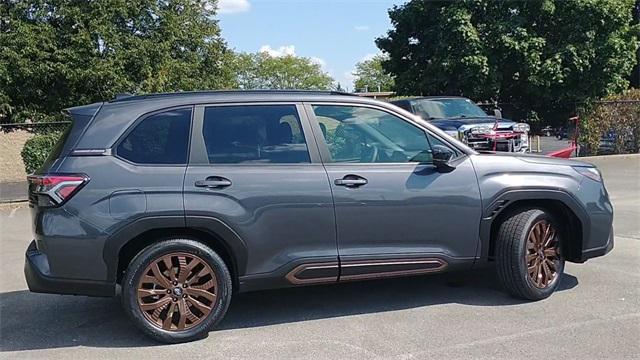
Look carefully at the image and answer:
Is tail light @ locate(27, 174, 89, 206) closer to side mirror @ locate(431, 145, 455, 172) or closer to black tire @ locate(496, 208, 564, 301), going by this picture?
side mirror @ locate(431, 145, 455, 172)

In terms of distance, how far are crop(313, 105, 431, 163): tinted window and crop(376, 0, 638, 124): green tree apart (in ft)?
47.9

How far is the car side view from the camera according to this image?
13.8ft

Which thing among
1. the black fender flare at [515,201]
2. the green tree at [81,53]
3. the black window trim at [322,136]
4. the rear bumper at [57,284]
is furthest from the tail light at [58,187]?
the green tree at [81,53]

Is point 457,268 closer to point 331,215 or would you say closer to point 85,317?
point 331,215

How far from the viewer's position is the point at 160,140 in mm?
4445

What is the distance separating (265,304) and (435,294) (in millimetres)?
1498

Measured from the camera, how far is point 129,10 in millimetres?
19156

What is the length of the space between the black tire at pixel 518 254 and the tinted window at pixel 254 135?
1.77 meters

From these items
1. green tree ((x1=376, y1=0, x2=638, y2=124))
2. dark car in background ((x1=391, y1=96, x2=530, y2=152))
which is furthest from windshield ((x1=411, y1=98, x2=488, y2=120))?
green tree ((x1=376, y1=0, x2=638, y2=124))

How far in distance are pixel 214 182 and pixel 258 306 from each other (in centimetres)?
140

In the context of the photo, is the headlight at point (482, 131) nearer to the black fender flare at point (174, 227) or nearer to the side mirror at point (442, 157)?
the side mirror at point (442, 157)

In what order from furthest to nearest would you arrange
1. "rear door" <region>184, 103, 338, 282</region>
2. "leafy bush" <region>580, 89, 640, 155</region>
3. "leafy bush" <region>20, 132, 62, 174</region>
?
"leafy bush" <region>580, 89, 640, 155</region>, "leafy bush" <region>20, 132, 62, 174</region>, "rear door" <region>184, 103, 338, 282</region>

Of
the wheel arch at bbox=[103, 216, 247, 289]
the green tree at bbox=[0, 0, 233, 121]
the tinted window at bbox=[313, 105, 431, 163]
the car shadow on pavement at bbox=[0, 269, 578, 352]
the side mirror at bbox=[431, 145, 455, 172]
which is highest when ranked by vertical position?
the green tree at bbox=[0, 0, 233, 121]

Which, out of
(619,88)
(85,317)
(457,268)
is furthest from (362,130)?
(619,88)
